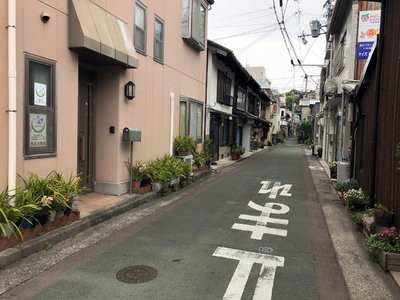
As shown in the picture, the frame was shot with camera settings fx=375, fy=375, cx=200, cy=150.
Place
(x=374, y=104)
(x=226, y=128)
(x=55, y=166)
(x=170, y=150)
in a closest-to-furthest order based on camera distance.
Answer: (x=55, y=166), (x=374, y=104), (x=170, y=150), (x=226, y=128)

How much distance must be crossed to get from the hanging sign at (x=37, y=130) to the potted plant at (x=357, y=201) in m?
6.92

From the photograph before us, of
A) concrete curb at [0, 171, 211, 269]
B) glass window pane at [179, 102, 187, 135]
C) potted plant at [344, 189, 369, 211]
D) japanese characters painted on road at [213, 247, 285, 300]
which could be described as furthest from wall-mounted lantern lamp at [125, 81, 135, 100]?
potted plant at [344, 189, 369, 211]

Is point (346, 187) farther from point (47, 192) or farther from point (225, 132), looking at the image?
point (225, 132)

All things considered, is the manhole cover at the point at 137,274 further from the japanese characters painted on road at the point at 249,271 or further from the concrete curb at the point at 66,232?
the concrete curb at the point at 66,232

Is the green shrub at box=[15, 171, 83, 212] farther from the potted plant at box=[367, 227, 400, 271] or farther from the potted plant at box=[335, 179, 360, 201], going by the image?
the potted plant at box=[335, 179, 360, 201]

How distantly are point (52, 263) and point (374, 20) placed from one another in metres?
12.2

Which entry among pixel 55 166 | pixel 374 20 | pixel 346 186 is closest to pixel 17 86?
pixel 55 166

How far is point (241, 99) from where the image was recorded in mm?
30281

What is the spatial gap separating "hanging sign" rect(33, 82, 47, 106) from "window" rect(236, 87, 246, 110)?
21.9m

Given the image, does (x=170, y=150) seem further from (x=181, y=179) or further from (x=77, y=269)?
(x=77, y=269)

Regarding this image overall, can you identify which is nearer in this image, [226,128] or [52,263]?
[52,263]

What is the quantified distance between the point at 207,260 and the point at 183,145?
8.48m

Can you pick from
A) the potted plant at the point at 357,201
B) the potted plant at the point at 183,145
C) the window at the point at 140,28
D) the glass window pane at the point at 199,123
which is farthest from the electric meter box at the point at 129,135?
the glass window pane at the point at 199,123

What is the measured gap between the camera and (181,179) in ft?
40.4
